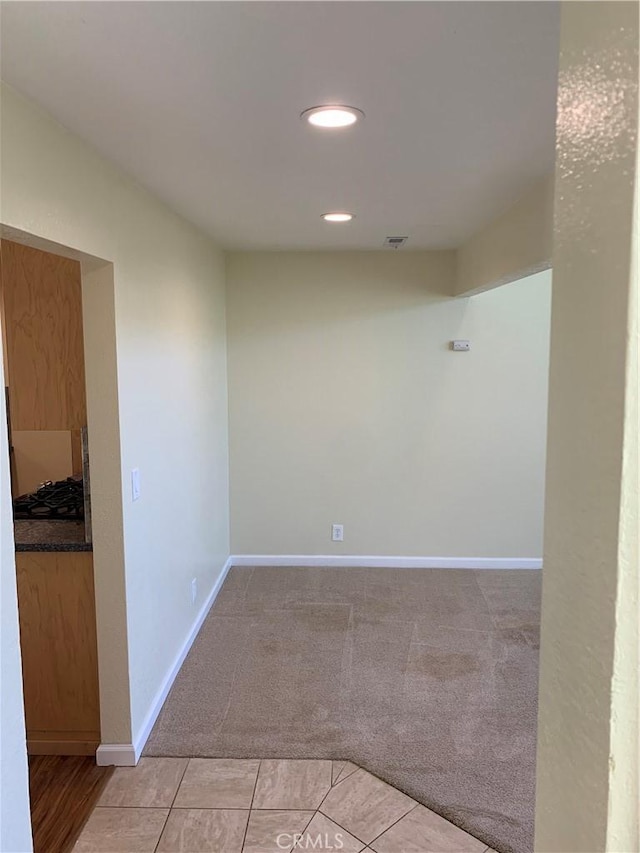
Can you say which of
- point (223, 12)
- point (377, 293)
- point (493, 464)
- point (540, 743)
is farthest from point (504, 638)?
point (223, 12)

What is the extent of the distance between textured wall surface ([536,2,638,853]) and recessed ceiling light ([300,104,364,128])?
1.09m

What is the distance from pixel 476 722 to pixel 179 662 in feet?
5.05

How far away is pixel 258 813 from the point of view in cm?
229

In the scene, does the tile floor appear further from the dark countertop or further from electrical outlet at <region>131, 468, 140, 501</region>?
electrical outlet at <region>131, 468, 140, 501</region>

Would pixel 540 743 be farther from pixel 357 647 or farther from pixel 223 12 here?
pixel 357 647

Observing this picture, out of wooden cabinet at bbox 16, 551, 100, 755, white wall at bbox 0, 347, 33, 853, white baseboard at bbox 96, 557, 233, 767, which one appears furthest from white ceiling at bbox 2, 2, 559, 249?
white baseboard at bbox 96, 557, 233, 767

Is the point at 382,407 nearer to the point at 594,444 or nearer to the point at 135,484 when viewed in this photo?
the point at 135,484

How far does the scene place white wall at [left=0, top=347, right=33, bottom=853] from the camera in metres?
1.20

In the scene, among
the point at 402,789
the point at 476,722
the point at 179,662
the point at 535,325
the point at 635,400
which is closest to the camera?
the point at 635,400

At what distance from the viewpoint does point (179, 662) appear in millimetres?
3293

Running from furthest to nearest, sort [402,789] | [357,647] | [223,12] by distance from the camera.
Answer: [357,647] → [402,789] → [223,12]

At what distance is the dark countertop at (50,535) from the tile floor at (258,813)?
941 mm

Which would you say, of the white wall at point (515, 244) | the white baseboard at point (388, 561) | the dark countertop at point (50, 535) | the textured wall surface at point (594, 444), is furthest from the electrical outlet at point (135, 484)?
the white baseboard at point (388, 561)

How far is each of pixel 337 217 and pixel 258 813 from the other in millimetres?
2677
